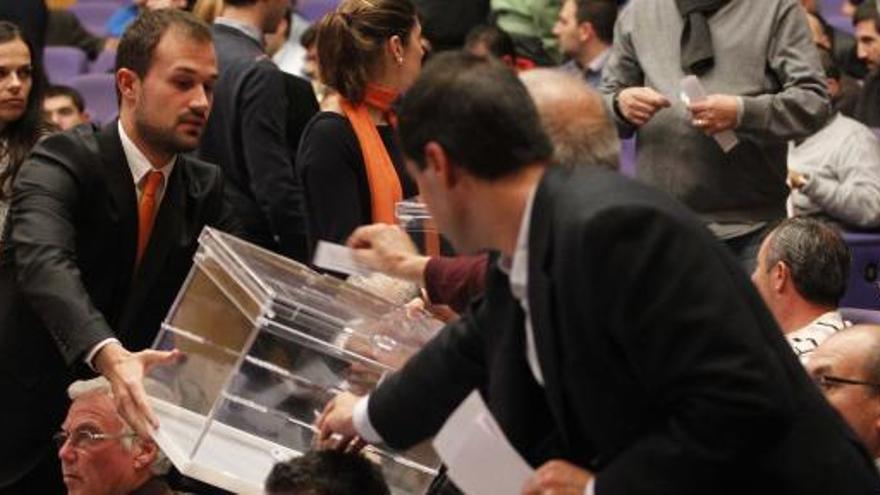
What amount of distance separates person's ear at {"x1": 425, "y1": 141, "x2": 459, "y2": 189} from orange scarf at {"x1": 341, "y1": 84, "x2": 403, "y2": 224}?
1.86 m

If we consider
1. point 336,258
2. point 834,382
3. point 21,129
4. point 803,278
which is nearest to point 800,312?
point 803,278

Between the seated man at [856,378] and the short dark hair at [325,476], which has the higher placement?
the short dark hair at [325,476]

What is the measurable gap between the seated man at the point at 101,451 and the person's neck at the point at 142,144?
476 millimetres

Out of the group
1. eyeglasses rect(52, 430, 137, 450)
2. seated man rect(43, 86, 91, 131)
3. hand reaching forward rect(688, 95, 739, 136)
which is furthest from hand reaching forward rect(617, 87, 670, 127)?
seated man rect(43, 86, 91, 131)

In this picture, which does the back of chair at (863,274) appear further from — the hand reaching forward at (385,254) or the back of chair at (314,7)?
the back of chair at (314,7)

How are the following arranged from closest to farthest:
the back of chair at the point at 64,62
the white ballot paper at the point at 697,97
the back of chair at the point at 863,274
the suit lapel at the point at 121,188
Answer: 1. the suit lapel at the point at 121,188
2. the white ballot paper at the point at 697,97
3. the back of chair at the point at 863,274
4. the back of chair at the point at 64,62

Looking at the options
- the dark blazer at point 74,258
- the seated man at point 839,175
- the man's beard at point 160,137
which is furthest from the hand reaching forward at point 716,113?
the seated man at point 839,175

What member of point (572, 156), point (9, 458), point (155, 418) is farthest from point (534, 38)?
point (572, 156)

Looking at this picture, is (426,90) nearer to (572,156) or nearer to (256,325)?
(572,156)

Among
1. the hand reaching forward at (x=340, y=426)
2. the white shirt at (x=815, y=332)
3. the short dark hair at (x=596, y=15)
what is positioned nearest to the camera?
the hand reaching forward at (x=340, y=426)

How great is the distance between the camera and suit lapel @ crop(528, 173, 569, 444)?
2307 millimetres

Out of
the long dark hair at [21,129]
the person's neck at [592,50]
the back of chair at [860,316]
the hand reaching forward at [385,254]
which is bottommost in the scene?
the person's neck at [592,50]

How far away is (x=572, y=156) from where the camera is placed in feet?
8.21

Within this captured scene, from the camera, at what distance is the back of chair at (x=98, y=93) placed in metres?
8.17
